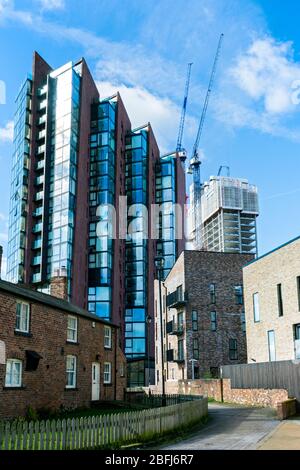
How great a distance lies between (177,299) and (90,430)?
127ft

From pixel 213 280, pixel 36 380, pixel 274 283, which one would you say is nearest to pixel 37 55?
pixel 213 280

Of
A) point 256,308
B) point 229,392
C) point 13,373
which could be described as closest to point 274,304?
point 256,308

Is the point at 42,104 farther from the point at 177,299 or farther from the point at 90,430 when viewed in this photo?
the point at 90,430

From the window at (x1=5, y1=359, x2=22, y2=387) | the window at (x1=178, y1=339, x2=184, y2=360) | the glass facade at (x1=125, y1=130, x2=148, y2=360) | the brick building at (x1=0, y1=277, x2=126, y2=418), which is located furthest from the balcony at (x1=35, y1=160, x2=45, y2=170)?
the window at (x1=5, y1=359, x2=22, y2=387)

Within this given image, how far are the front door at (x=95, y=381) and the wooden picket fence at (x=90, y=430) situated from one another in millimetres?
14859

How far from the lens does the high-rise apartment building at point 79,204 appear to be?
76.4m

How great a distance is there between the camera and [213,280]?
5222 centimetres

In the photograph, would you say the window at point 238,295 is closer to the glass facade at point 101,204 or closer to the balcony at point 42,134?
the glass facade at point 101,204

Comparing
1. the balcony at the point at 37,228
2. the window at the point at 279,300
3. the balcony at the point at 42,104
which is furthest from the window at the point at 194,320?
the balcony at the point at 42,104

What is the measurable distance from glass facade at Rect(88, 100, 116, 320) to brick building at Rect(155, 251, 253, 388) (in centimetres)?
2726

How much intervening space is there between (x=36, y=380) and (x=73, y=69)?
211 feet

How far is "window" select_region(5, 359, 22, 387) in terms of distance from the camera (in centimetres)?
2278

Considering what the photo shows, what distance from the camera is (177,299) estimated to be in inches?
2078
